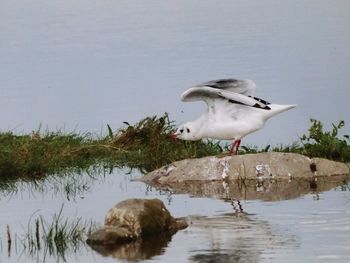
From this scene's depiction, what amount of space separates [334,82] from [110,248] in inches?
538

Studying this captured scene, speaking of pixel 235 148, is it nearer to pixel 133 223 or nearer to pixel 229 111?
pixel 229 111

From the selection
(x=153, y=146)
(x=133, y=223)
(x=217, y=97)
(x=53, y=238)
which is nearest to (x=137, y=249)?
(x=133, y=223)

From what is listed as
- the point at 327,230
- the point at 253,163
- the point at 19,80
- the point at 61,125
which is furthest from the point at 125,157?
the point at 19,80

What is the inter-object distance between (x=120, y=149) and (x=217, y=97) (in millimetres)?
2403

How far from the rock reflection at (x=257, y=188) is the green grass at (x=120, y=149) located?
51.7 inches

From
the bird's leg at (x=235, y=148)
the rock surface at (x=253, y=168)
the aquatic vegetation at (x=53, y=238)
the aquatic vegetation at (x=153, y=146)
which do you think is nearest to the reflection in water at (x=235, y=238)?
the aquatic vegetation at (x=53, y=238)

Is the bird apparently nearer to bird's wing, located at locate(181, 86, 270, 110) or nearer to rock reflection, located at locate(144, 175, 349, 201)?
bird's wing, located at locate(181, 86, 270, 110)

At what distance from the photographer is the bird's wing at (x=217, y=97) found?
800 inches

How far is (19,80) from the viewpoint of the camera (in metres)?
31.9

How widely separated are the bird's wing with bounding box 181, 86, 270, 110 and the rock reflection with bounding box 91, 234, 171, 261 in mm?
3862

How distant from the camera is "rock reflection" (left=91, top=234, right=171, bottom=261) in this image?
16.0m

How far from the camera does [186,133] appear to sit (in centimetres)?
2091

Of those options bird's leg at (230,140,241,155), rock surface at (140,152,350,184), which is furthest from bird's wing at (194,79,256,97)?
rock surface at (140,152,350,184)

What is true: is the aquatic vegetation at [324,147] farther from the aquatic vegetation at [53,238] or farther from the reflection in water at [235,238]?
the aquatic vegetation at [53,238]
